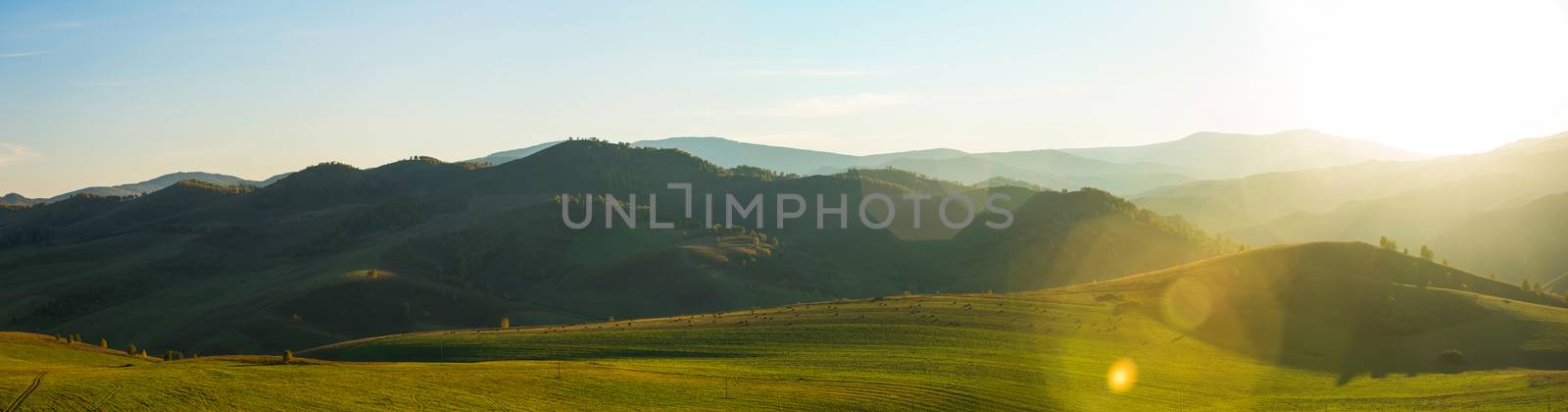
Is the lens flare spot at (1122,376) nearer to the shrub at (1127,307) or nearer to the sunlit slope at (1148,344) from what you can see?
the sunlit slope at (1148,344)

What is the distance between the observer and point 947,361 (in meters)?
82.8

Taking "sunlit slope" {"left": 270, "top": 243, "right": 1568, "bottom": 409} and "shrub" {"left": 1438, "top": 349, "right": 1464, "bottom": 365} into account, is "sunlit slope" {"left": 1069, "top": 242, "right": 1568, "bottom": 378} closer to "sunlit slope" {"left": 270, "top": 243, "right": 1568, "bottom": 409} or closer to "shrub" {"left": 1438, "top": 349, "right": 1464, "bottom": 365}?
"sunlit slope" {"left": 270, "top": 243, "right": 1568, "bottom": 409}

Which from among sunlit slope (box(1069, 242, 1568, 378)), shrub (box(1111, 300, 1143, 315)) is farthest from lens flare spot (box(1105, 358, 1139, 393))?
shrub (box(1111, 300, 1143, 315))

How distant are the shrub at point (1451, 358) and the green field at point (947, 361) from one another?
2.08 ft

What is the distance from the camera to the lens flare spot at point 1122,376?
252ft

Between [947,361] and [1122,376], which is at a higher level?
[947,361]

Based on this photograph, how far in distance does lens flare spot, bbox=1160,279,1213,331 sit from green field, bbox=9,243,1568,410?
0.47 m

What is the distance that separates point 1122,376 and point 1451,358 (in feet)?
110

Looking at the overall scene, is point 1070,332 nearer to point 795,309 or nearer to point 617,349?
point 795,309

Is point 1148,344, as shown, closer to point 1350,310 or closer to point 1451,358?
point 1451,358

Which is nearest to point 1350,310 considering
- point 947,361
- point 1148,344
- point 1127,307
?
point 1127,307

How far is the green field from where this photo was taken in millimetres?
56875

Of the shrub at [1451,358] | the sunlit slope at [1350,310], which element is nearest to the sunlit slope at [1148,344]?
the sunlit slope at [1350,310]

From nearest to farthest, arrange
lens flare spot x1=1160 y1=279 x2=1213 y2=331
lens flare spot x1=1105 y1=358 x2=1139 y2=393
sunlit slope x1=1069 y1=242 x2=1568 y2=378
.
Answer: lens flare spot x1=1105 y1=358 x2=1139 y2=393 → sunlit slope x1=1069 y1=242 x2=1568 y2=378 → lens flare spot x1=1160 y1=279 x2=1213 y2=331
